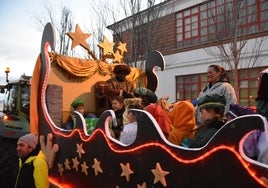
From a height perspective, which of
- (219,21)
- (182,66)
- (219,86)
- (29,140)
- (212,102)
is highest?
(219,21)

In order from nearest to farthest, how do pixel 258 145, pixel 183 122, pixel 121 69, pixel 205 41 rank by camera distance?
pixel 258 145, pixel 183 122, pixel 121 69, pixel 205 41

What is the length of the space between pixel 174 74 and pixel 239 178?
14.2 m

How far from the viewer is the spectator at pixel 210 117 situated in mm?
2550

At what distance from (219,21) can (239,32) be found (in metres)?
1.16

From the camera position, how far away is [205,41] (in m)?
14.7

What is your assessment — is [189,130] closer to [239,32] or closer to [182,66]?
[239,32]

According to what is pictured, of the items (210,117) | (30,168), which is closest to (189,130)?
(210,117)

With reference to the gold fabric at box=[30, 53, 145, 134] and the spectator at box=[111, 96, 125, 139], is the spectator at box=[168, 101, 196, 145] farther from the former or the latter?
the gold fabric at box=[30, 53, 145, 134]

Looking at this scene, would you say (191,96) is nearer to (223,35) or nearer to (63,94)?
(223,35)

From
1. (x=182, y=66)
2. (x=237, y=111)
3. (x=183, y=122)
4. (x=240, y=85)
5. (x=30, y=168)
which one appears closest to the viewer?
(x=183, y=122)

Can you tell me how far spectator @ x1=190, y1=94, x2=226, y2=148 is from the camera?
8.37 feet

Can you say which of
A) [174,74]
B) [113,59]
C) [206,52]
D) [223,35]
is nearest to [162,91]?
[174,74]

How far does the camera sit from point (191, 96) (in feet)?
50.6

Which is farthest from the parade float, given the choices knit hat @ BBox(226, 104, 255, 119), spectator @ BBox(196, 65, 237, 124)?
spectator @ BBox(196, 65, 237, 124)
